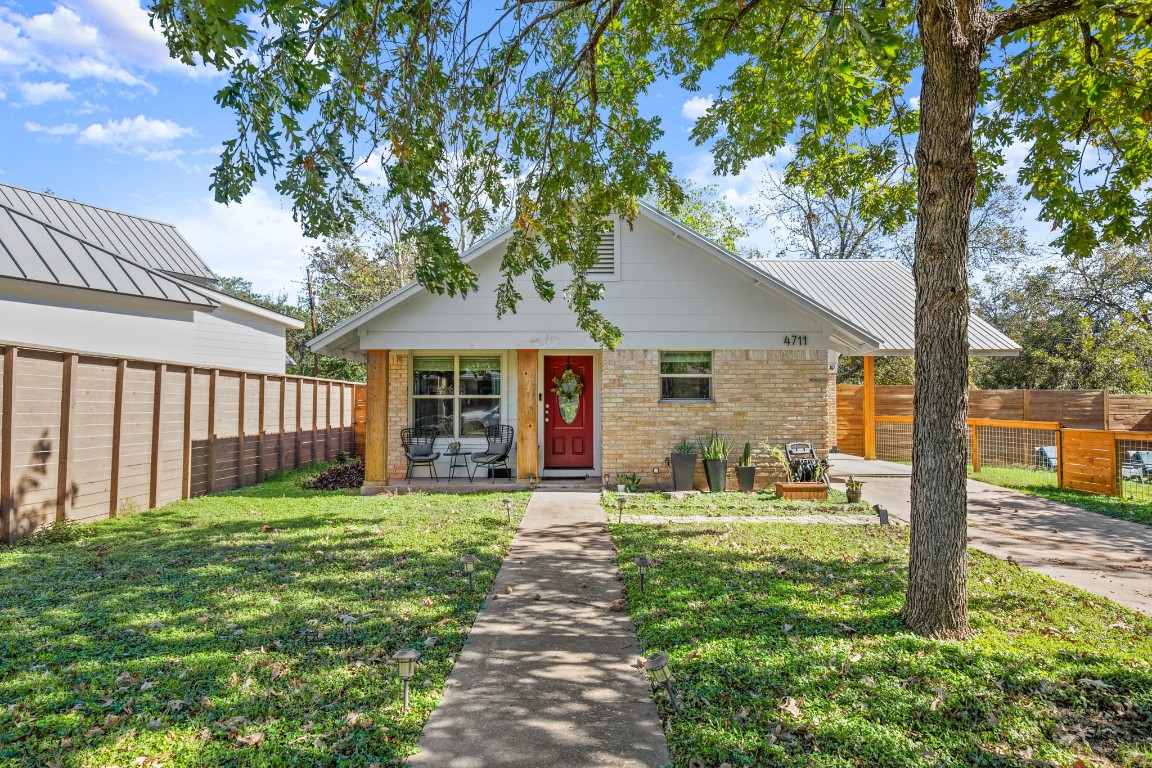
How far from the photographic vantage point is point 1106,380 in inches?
792

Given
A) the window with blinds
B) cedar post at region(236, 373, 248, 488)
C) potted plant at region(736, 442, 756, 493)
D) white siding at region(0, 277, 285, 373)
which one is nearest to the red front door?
the window with blinds

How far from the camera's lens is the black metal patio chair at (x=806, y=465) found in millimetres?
10508

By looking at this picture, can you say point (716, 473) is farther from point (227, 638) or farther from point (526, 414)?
point (227, 638)

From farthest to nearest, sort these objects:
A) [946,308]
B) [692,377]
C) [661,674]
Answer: [692,377]
[946,308]
[661,674]

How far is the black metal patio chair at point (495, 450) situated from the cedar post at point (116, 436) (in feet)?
17.7

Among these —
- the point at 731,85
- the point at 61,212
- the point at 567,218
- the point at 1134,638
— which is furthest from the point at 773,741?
the point at 61,212

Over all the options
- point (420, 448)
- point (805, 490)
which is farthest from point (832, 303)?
point (420, 448)

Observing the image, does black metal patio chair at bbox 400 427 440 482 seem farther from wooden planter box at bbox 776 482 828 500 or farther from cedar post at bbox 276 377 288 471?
wooden planter box at bbox 776 482 828 500

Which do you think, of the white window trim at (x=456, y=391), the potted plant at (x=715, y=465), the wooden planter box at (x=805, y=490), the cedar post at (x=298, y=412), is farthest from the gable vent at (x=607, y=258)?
the cedar post at (x=298, y=412)

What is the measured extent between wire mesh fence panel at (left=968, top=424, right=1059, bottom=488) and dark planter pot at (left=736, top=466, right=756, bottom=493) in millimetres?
5287

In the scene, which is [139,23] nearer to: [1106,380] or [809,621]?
[809,621]

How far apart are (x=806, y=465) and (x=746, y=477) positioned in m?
1.06

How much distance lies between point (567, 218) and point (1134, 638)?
20.9 ft

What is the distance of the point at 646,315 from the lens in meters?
11.1
